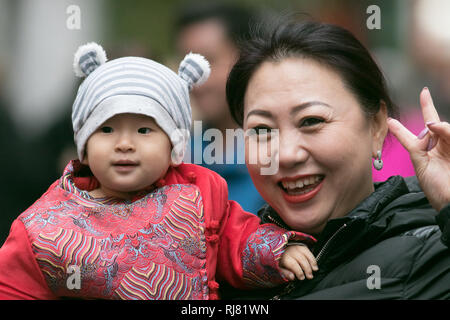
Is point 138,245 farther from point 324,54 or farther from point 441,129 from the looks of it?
point 441,129

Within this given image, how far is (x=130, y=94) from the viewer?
7.71ft

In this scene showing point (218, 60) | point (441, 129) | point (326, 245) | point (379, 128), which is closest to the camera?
point (441, 129)

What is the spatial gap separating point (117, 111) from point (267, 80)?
21.4 inches

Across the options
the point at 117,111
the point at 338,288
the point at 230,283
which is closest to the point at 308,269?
the point at 338,288

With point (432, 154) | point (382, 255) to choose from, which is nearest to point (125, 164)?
point (382, 255)

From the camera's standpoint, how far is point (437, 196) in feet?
6.78

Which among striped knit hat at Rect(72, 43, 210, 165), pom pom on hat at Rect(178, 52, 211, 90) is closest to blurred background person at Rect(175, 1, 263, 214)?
pom pom on hat at Rect(178, 52, 211, 90)

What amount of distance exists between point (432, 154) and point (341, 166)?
0.32 metres

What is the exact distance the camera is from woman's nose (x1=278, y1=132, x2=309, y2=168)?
89.2 inches

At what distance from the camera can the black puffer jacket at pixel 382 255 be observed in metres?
2.03

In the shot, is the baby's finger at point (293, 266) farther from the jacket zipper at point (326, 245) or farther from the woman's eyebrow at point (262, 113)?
the woman's eyebrow at point (262, 113)

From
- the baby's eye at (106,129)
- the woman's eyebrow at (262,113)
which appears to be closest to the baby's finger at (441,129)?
the woman's eyebrow at (262,113)

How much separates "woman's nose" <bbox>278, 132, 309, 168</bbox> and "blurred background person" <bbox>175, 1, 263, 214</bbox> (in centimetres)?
95

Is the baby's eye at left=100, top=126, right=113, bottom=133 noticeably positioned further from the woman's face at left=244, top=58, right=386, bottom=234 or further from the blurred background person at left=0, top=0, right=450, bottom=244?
the blurred background person at left=0, top=0, right=450, bottom=244
